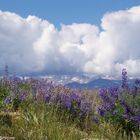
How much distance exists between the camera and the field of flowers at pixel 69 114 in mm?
9798

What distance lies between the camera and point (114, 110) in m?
10.8

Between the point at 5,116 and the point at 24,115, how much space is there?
413 mm

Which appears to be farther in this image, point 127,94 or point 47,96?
point 47,96

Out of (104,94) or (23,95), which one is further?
(23,95)

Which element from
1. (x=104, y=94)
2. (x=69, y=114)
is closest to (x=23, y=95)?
(x=69, y=114)

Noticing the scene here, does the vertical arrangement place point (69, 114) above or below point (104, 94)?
below

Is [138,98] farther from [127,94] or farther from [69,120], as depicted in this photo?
[69,120]

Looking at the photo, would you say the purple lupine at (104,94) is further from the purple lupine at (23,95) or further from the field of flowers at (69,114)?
the purple lupine at (23,95)

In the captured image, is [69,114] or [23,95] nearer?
[69,114]

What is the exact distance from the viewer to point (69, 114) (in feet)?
38.2

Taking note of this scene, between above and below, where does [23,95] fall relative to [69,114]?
above

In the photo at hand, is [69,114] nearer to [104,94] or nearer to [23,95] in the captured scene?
[104,94]

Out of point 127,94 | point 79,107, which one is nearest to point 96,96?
point 79,107

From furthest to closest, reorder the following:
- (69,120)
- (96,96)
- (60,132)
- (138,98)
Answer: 1. (96,96)
2. (69,120)
3. (138,98)
4. (60,132)
